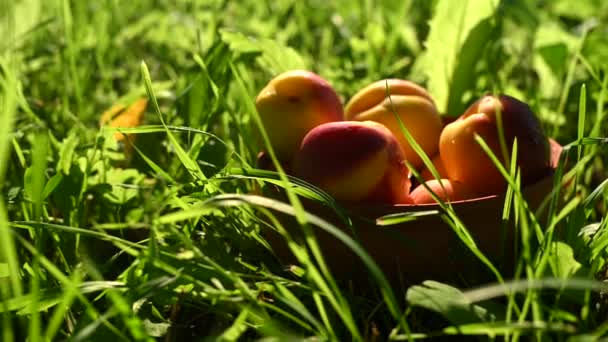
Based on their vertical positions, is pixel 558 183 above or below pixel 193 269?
above

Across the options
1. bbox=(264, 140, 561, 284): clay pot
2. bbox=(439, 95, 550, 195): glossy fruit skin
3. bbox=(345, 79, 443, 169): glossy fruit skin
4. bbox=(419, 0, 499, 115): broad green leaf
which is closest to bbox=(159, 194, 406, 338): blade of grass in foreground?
bbox=(264, 140, 561, 284): clay pot

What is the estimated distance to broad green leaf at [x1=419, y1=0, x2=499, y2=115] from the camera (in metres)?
1.66

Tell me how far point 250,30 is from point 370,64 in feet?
1.89

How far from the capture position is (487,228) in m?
1.08

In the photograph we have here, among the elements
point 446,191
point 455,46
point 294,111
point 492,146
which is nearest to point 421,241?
point 446,191

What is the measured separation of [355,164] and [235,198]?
0.82 feet

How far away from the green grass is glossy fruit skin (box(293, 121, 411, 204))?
0.18 ft

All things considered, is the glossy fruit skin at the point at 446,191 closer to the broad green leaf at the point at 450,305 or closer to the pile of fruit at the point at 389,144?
the pile of fruit at the point at 389,144

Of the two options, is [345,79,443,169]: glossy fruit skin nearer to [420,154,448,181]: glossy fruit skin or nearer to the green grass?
[420,154,448,181]: glossy fruit skin

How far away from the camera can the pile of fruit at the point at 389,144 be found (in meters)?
1.13

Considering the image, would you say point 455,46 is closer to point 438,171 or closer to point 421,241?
point 438,171

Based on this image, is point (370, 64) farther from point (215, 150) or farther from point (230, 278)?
point (230, 278)

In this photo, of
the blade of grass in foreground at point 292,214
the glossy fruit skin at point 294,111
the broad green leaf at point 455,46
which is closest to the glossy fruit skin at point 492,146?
the glossy fruit skin at point 294,111

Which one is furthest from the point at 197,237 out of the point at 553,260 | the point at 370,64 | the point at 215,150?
the point at 370,64
